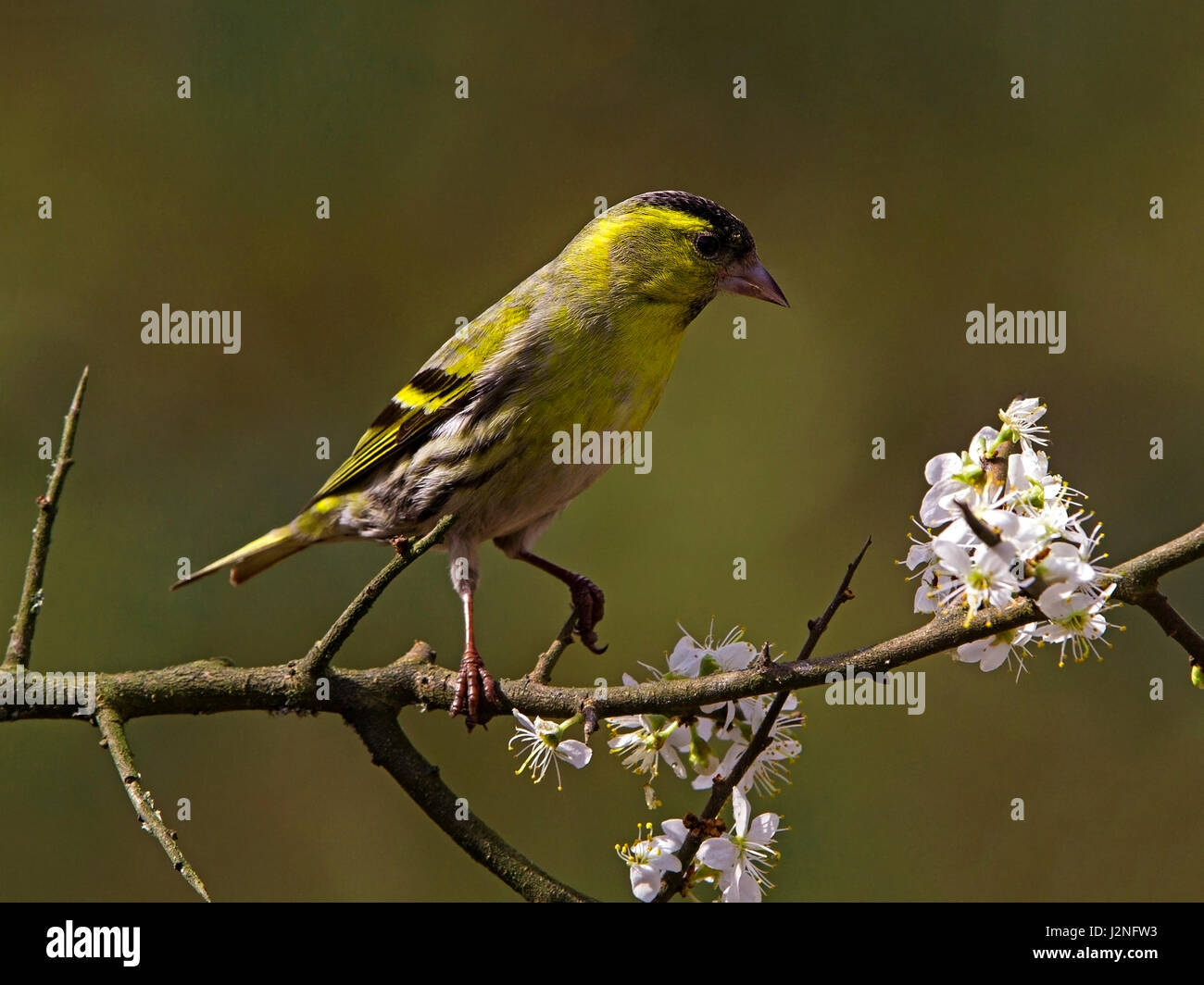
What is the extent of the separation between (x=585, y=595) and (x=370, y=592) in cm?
160

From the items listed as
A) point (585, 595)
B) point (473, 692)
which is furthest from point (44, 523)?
point (585, 595)

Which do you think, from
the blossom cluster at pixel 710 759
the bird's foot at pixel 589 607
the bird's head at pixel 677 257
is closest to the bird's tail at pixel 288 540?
the bird's foot at pixel 589 607

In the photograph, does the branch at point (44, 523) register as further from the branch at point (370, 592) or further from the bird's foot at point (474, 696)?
the bird's foot at point (474, 696)

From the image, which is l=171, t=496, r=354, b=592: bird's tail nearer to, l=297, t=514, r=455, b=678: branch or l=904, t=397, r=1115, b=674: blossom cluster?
l=297, t=514, r=455, b=678: branch

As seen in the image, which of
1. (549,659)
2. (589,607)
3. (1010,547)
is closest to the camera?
(1010,547)

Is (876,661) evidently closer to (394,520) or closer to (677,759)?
(677,759)

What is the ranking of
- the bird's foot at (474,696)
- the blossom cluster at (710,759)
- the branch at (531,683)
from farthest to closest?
the bird's foot at (474,696) < the blossom cluster at (710,759) < the branch at (531,683)

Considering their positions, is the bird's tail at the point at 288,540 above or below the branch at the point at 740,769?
above

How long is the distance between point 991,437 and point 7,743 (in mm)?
4258

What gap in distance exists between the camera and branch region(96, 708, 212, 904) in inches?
73.4

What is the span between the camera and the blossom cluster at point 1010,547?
72.0 inches

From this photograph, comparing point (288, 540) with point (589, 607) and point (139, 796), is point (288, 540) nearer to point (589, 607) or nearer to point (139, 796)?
point (589, 607)

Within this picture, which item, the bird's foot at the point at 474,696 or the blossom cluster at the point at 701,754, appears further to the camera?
the bird's foot at the point at 474,696

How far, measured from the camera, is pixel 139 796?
2.10 m
